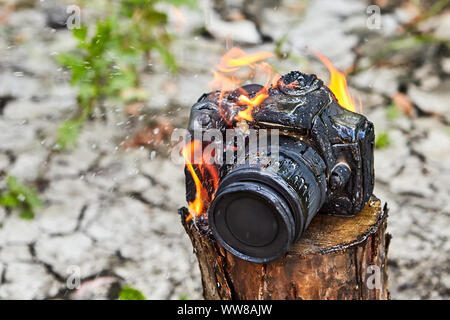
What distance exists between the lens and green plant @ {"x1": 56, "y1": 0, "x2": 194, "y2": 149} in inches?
143

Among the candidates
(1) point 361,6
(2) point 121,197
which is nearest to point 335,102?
(2) point 121,197

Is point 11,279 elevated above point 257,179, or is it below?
below

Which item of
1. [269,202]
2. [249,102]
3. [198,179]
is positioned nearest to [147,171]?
[198,179]

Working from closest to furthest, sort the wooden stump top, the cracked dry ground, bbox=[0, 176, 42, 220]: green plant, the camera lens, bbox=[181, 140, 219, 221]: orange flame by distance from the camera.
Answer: the camera lens
the wooden stump top
bbox=[181, 140, 219, 221]: orange flame
the cracked dry ground
bbox=[0, 176, 42, 220]: green plant

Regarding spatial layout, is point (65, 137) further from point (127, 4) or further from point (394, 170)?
point (394, 170)

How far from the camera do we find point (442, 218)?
3395 mm

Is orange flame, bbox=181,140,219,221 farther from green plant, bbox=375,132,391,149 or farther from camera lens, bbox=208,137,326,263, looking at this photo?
green plant, bbox=375,132,391,149

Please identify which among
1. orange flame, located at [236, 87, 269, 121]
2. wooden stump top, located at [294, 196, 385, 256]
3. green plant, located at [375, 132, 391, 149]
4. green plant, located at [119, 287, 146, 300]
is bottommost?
green plant, located at [119, 287, 146, 300]

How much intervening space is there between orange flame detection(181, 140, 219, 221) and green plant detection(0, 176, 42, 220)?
1629 millimetres

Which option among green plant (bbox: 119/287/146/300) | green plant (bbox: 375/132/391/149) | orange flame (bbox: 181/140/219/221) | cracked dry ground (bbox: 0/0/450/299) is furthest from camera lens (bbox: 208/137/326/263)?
green plant (bbox: 375/132/391/149)

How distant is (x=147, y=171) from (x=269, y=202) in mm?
2160

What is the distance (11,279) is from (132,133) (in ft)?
5.05

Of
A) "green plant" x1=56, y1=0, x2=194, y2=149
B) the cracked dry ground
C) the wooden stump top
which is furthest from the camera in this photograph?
"green plant" x1=56, y1=0, x2=194, y2=149

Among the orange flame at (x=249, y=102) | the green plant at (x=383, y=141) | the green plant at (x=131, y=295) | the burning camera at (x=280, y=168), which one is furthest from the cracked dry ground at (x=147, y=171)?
the orange flame at (x=249, y=102)
